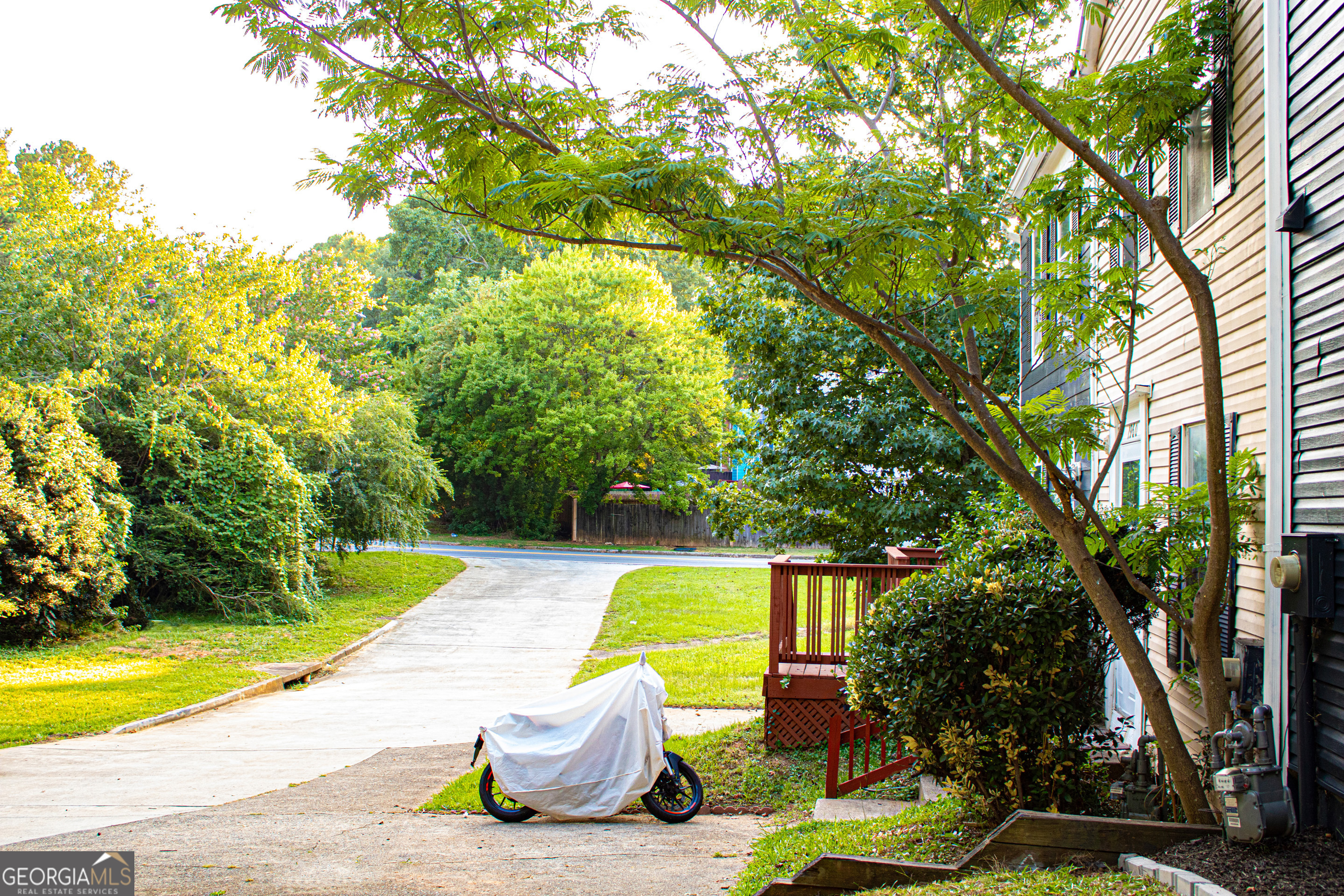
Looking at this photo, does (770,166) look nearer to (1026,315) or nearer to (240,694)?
(1026,315)

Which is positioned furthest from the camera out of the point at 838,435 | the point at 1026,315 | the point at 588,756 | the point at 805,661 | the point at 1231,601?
the point at 838,435

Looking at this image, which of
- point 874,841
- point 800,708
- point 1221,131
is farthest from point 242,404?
point 1221,131

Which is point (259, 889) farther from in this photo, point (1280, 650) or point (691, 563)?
point (691, 563)

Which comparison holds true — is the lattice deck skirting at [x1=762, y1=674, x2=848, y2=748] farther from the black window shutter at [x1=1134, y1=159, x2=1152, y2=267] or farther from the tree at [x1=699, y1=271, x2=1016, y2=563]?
the black window shutter at [x1=1134, y1=159, x2=1152, y2=267]

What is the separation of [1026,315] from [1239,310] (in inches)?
254

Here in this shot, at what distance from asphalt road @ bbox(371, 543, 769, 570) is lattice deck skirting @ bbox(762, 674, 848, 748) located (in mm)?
16572

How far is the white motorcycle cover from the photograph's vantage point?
260 inches

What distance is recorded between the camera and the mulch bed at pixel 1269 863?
3293 millimetres

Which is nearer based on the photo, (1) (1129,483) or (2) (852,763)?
(2) (852,763)

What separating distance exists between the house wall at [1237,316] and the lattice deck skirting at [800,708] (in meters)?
2.92

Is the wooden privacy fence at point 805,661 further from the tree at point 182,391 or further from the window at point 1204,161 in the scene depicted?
the tree at point 182,391

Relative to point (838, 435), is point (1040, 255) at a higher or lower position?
higher

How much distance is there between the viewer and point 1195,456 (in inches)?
225

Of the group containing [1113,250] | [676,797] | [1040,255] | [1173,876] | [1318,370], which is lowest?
[676,797]
